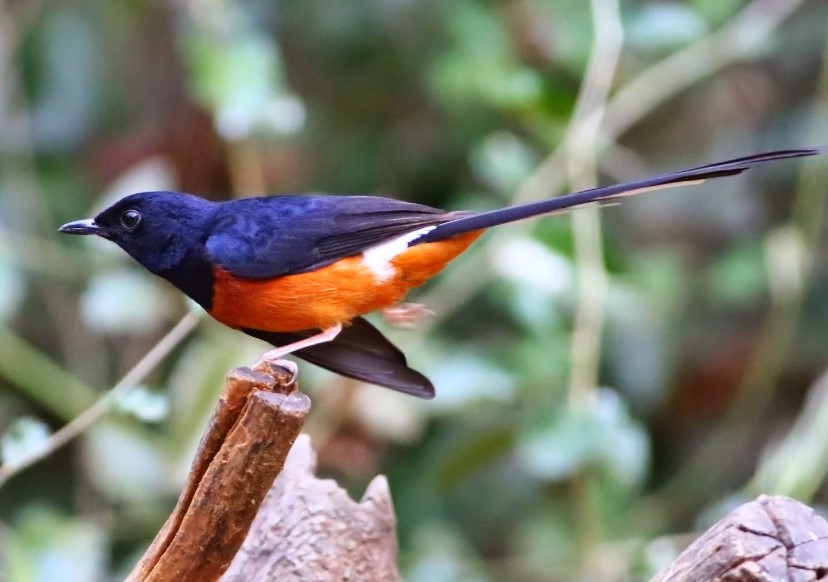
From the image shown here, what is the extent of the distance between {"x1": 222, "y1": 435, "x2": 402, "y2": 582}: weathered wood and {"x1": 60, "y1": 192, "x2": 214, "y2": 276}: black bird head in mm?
506

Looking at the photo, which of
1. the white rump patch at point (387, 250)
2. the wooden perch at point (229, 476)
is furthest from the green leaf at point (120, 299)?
the wooden perch at point (229, 476)

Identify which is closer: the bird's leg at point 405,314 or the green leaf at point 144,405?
the green leaf at point 144,405

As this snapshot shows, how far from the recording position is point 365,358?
7.68ft

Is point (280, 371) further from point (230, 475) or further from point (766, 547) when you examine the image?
point (766, 547)

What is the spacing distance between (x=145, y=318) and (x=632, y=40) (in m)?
1.61

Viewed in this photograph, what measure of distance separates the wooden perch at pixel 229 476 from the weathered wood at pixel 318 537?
12.3 inches

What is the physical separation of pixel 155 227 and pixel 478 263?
1186 mm

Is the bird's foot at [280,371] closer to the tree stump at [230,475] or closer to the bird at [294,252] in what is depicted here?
the tree stump at [230,475]

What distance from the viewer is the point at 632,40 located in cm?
330

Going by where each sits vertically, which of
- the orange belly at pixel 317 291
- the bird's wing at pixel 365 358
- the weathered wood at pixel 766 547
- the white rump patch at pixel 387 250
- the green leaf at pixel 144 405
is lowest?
the green leaf at pixel 144 405

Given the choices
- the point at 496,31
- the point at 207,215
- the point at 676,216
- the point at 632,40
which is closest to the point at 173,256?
the point at 207,215

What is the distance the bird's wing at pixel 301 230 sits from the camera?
2.19 metres

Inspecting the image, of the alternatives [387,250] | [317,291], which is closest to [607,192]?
[387,250]

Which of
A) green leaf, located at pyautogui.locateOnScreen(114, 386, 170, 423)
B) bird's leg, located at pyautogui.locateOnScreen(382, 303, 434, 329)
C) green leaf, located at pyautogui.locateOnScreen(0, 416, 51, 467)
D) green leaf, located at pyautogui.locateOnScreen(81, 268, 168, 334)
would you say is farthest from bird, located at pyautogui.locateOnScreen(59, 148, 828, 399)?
green leaf, located at pyautogui.locateOnScreen(81, 268, 168, 334)
